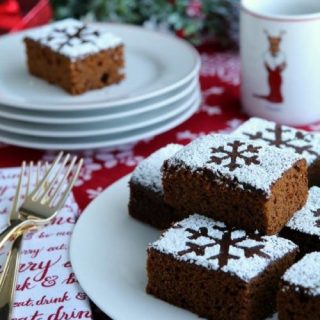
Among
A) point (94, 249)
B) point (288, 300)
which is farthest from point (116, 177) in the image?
point (288, 300)

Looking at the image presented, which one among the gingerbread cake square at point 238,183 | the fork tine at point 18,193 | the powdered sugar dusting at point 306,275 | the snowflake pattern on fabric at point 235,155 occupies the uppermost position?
the snowflake pattern on fabric at point 235,155

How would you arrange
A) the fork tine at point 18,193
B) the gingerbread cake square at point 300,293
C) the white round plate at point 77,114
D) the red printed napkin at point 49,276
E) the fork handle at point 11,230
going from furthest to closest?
the white round plate at point 77,114
the fork tine at point 18,193
the fork handle at point 11,230
the red printed napkin at point 49,276
the gingerbread cake square at point 300,293

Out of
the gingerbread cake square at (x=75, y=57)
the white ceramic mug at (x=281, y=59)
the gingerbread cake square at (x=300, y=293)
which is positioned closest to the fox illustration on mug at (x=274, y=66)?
the white ceramic mug at (x=281, y=59)

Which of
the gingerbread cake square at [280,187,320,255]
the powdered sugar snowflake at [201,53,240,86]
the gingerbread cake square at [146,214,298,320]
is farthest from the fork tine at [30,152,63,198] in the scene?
the powdered sugar snowflake at [201,53,240,86]

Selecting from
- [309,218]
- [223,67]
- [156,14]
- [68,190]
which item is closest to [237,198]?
[309,218]

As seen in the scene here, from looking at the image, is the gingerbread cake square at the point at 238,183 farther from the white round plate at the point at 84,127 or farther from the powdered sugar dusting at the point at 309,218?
the white round plate at the point at 84,127

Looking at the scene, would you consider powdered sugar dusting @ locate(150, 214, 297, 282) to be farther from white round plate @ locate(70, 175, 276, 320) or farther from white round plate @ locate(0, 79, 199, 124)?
white round plate @ locate(0, 79, 199, 124)
